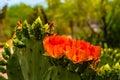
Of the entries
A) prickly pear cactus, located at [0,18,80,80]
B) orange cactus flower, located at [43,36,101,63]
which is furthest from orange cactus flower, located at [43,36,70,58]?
prickly pear cactus, located at [0,18,80,80]

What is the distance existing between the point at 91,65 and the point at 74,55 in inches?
7.7

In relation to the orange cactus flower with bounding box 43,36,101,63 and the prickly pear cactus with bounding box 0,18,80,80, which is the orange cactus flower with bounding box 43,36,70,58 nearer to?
the orange cactus flower with bounding box 43,36,101,63

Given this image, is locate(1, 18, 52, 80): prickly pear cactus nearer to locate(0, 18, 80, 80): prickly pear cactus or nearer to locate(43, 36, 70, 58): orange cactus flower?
locate(0, 18, 80, 80): prickly pear cactus

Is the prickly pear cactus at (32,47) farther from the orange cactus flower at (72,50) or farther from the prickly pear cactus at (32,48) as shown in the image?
the orange cactus flower at (72,50)

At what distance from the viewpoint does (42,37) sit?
9.08ft

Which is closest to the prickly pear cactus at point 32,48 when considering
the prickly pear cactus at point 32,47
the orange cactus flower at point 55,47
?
the prickly pear cactus at point 32,47

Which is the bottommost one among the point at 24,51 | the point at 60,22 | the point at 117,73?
the point at 60,22

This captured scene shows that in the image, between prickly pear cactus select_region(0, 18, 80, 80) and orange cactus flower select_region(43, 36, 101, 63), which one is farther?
prickly pear cactus select_region(0, 18, 80, 80)

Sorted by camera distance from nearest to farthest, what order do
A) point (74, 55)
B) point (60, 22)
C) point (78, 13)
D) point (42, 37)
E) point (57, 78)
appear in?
point (74, 55), point (57, 78), point (42, 37), point (78, 13), point (60, 22)

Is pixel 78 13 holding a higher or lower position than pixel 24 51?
lower

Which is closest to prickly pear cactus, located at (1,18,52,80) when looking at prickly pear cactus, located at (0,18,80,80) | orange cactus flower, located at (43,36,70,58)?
prickly pear cactus, located at (0,18,80,80)

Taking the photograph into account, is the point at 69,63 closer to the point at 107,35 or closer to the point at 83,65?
the point at 83,65

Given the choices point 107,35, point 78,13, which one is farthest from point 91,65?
point 78,13

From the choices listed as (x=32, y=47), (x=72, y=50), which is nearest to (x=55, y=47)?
(x=72, y=50)
